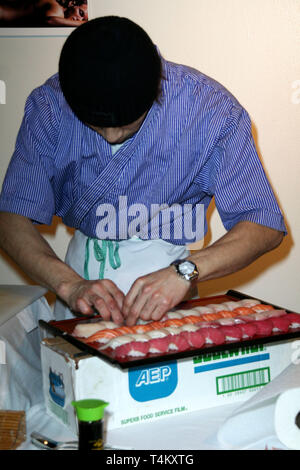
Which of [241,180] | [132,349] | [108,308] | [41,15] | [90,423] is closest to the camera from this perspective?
[90,423]

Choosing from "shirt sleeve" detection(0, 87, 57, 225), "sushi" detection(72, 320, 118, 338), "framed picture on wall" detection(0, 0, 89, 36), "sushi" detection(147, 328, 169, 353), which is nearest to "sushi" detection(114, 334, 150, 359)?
"sushi" detection(147, 328, 169, 353)

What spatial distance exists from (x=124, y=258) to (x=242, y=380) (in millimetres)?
519

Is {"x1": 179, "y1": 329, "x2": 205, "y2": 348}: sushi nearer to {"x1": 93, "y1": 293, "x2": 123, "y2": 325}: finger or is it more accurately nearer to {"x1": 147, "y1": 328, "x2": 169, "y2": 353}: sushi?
{"x1": 147, "y1": 328, "x2": 169, "y2": 353}: sushi

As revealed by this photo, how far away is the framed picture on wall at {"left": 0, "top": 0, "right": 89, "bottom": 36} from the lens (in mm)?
2350

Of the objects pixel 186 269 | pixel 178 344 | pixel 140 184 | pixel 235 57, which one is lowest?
pixel 178 344

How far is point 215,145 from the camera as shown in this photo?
64.2 inches

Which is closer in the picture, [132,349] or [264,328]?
[132,349]

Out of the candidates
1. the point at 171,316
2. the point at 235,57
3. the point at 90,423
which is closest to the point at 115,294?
the point at 171,316

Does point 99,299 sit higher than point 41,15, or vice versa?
point 41,15

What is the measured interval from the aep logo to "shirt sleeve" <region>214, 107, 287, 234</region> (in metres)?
0.55

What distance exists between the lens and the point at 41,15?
2.36m

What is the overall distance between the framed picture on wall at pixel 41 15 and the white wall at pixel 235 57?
0.04 m

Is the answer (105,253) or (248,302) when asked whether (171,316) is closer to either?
(248,302)
